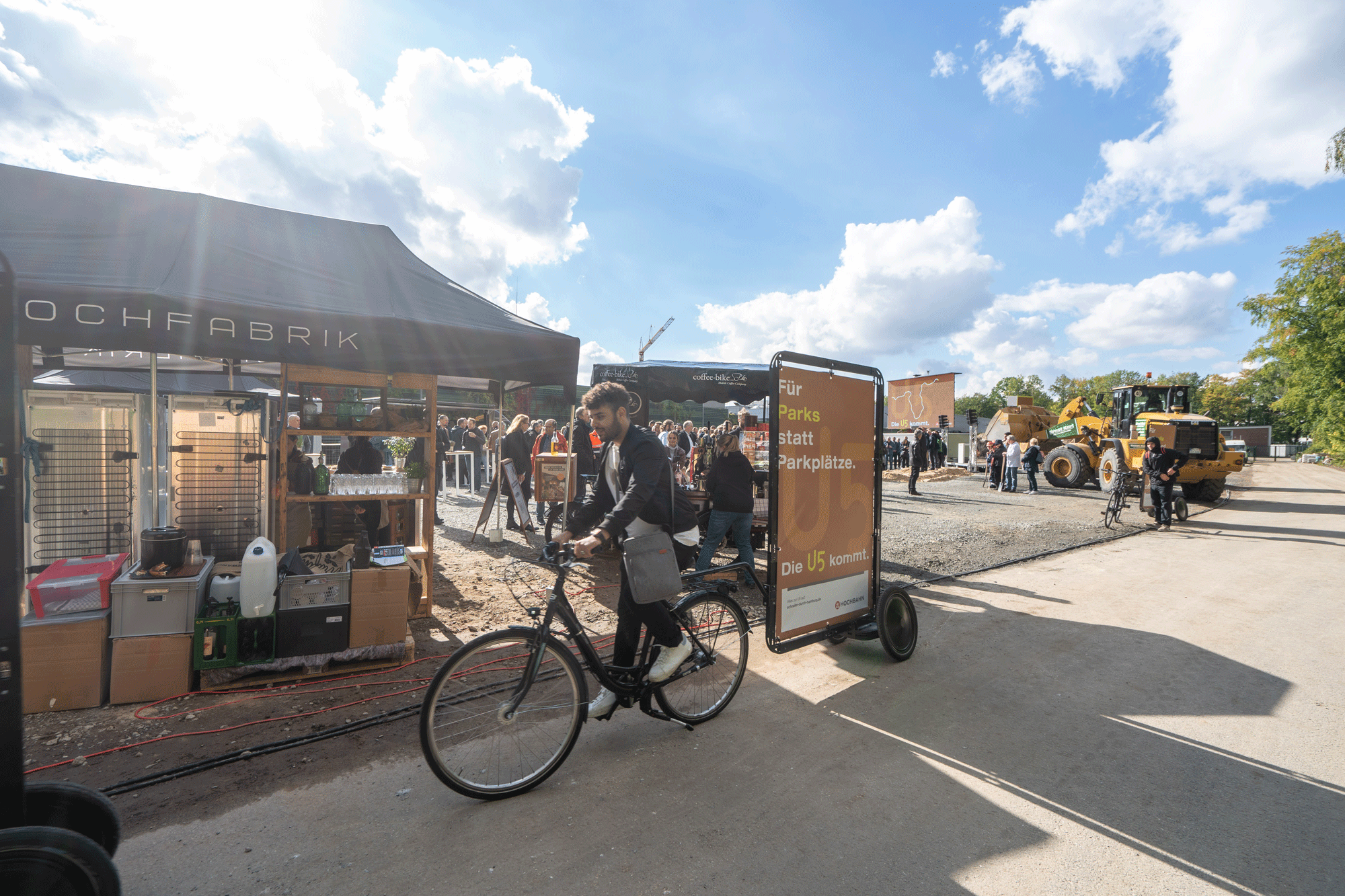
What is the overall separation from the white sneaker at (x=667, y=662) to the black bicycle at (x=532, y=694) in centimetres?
4

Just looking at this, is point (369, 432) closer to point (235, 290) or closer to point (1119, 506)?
point (235, 290)

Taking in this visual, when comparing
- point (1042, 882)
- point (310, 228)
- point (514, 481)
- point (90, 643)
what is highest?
point (310, 228)

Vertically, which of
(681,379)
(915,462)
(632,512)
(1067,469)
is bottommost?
(1067,469)

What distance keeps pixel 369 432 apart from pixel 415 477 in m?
0.61

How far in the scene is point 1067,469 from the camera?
60.8 feet

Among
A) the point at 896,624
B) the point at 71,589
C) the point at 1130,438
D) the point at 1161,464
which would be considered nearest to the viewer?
the point at 71,589

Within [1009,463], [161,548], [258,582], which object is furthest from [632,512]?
[1009,463]

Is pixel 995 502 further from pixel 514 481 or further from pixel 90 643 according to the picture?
pixel 90 643

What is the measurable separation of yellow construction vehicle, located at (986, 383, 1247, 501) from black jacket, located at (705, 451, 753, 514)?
31.1 ft

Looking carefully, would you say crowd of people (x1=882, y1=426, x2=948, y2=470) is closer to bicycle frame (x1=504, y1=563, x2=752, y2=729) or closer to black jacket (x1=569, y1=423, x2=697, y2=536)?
bicycle frame (x1=504, y1=563, x2=752, y2=729)

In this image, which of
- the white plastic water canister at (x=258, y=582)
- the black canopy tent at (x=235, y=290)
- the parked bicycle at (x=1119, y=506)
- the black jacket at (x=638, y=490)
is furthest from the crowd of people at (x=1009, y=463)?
the white plastic water canister at (x=258, y=582)

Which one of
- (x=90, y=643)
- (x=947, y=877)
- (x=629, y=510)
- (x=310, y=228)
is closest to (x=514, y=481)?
(x=310, y=228)

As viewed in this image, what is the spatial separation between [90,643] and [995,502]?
17.0 m

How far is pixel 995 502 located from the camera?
52.1ft
